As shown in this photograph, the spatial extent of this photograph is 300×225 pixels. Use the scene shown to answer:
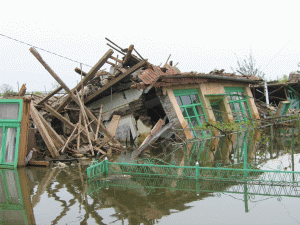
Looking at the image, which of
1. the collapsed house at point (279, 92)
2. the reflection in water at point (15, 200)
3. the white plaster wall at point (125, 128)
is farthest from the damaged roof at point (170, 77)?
the collapsed house at point (279, 92)

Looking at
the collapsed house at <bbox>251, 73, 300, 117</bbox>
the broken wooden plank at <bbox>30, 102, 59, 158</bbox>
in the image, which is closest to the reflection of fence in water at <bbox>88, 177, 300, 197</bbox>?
the broken wooden plank at <bbox>30, 102, 59, 158</bbox>

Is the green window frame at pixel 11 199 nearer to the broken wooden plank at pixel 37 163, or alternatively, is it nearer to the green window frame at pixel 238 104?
the broken wooden plank at pixel 37 163

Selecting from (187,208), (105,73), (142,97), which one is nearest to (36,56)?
(105,73)

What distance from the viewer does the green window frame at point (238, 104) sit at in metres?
17.1

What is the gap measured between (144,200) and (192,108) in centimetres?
970

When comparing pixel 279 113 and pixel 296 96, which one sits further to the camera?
pixel 296 96

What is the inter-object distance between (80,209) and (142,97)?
32.1 ft

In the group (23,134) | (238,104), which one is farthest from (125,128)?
(238,104)

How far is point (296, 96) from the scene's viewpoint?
83.1ft

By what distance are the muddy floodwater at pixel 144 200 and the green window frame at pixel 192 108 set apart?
6.19 metres

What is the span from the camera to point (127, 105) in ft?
47.6

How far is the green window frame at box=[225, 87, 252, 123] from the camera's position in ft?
56.0

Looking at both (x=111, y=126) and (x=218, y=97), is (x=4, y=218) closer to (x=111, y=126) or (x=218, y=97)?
(x=111, y=126)

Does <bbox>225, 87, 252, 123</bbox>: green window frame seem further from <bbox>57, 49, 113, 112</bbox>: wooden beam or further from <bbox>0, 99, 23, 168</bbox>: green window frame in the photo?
<bbox>0, 99, 23, 168</bbox>: green window frame
